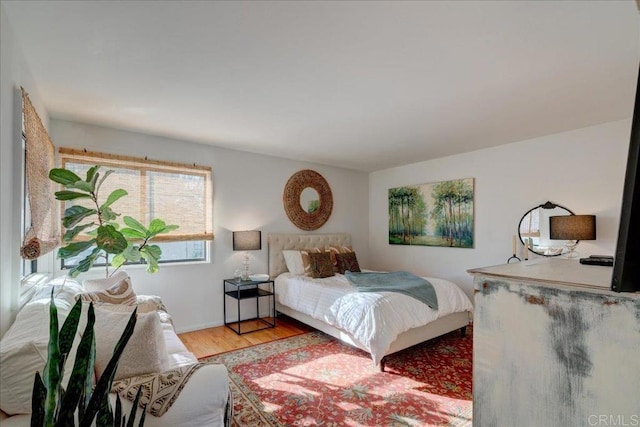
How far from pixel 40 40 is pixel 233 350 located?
3022mm

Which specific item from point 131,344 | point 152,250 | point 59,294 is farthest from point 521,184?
point 59,294

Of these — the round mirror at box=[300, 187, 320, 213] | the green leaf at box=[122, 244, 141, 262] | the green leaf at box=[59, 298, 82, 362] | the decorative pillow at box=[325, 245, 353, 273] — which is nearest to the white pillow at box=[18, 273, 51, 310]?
the green leaf at box=[122, 244, 141, 262]

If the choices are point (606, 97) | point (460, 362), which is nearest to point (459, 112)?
point (606, 97)

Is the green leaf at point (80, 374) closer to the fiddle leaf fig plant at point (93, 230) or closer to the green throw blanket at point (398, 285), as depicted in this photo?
the fiddle leaf fig plant at point (93, 230)

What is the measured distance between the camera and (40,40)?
1.82 metres

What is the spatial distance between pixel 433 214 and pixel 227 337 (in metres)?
3.42

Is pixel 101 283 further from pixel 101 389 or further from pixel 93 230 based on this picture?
pixel 101 389

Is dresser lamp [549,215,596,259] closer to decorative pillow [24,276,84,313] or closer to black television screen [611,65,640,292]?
black television screen [611,65,640,292]

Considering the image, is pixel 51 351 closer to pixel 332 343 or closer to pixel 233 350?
pixel 233 350

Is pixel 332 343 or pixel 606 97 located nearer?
pixel 606 97

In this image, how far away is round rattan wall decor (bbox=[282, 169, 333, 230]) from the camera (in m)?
4.87

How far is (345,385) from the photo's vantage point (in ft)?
8.47

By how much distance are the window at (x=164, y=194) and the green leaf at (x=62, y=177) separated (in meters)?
0.68

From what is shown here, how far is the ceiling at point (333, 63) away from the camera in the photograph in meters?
1.58
